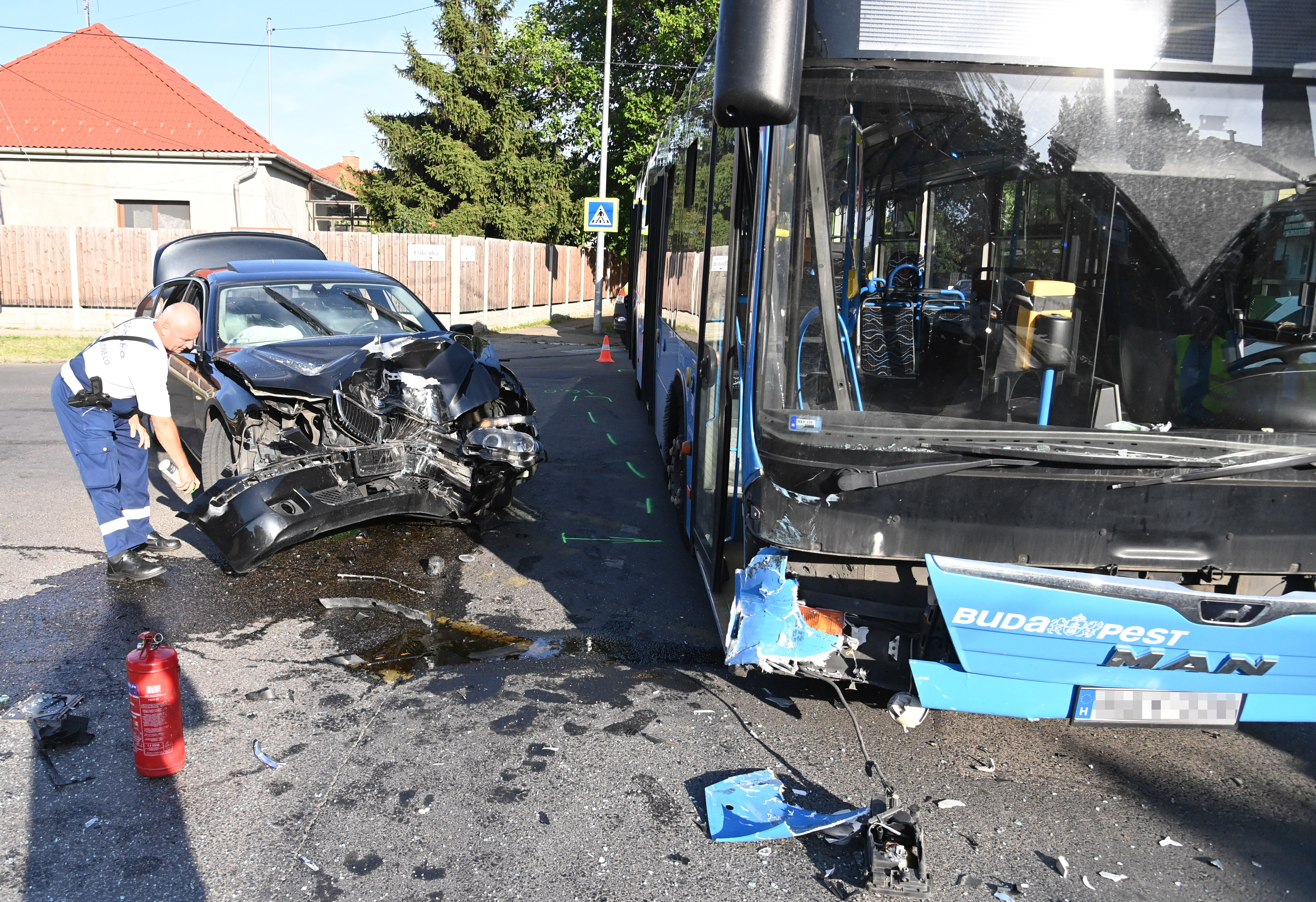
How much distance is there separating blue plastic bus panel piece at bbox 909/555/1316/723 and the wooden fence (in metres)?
15.4

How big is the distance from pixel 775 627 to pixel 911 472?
2.47 ft

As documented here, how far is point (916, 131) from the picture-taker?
341cm

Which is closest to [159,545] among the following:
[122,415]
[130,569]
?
[130,569]

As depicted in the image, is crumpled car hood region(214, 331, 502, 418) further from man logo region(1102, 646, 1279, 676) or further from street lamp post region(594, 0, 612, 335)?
street lamp post region(594, 0, 612, 335)

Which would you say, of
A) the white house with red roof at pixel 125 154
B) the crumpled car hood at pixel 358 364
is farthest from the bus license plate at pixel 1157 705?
the white house with red roof at pixel 125 154

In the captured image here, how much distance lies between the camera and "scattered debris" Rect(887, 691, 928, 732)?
3.44 m

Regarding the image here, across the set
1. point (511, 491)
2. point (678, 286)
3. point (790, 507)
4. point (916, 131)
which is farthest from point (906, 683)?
point (678, 286)

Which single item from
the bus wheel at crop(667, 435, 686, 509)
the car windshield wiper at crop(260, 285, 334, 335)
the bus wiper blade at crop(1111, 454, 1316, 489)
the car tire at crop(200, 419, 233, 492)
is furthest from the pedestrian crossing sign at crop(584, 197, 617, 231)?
the bus wiper blade at crop(1111, 454, 1316, 489)

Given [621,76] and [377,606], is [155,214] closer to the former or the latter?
[621,76]

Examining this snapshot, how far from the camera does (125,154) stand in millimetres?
24312

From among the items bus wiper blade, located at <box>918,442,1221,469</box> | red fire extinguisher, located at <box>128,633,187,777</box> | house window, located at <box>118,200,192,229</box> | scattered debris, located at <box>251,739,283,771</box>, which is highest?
house window, located at <box>118,200,192,229</box>

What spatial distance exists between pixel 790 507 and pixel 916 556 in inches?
19.1

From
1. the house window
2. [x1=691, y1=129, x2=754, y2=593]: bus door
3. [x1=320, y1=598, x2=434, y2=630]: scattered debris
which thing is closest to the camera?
[x1=691, y1=129, x2=754, y2=593]: bus door

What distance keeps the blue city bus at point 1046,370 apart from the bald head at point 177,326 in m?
3.75
